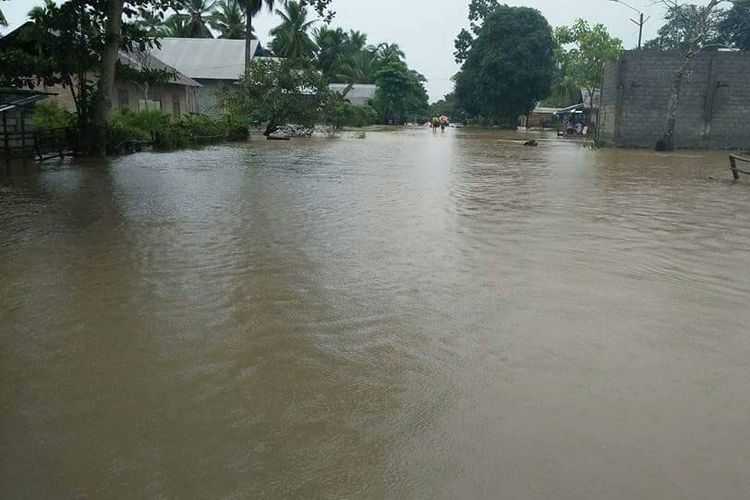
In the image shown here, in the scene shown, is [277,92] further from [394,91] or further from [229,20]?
[394,91]

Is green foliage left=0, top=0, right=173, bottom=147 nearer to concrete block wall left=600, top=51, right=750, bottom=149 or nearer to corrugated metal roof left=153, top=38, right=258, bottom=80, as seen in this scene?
concrete block wall left=600, top=51, right=750, bottom=149

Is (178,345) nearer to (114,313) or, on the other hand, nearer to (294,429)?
(114,313)

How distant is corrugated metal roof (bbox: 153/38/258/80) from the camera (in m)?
46.2

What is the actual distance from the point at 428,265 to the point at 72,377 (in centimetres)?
399

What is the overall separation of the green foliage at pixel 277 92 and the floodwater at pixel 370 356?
2403cm

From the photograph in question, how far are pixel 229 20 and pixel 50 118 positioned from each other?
124 ft

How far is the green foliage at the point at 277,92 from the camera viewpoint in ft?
109

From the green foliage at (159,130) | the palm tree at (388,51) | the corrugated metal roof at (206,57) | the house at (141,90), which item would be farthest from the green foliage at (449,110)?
the green foliage at (159,130)

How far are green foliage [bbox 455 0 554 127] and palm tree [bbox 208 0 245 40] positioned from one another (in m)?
21.8

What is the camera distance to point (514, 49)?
59.9 meters

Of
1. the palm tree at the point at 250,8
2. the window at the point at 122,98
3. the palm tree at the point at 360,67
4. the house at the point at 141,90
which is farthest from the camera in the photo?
the palm tree at the point at 360,67

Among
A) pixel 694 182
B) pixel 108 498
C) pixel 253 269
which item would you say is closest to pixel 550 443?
pixel 108 498

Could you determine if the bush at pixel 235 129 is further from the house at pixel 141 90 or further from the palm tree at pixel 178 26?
the palm tree at pixel 178 26

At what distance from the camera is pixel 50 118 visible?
2056cm
